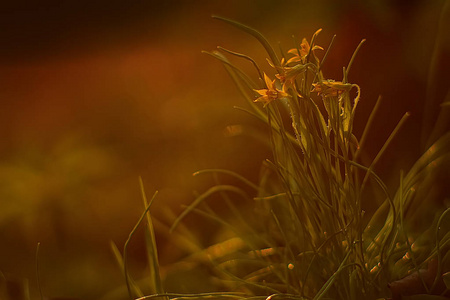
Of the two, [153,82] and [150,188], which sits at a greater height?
[153,82]

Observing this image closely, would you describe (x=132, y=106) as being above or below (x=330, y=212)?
above

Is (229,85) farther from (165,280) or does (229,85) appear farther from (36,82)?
(165,280)

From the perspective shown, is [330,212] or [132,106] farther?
[132,106]

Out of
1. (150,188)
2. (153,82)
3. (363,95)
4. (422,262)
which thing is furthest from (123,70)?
(422,262)

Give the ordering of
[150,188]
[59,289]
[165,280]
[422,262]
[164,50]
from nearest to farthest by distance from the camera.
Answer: [422,262]
[165,280]
[59,289]
[150,188]
[164,50]

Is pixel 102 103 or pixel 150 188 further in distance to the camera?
pixel 102 103

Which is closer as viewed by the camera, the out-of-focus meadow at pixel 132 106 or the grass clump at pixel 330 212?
the grass clump at pixel 330 212

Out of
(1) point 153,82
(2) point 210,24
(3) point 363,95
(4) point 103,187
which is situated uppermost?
(2) point 210,24

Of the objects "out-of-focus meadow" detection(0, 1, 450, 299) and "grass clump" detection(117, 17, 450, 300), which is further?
"out-of-focus meadow" detection(0, 1, 450, 299)
